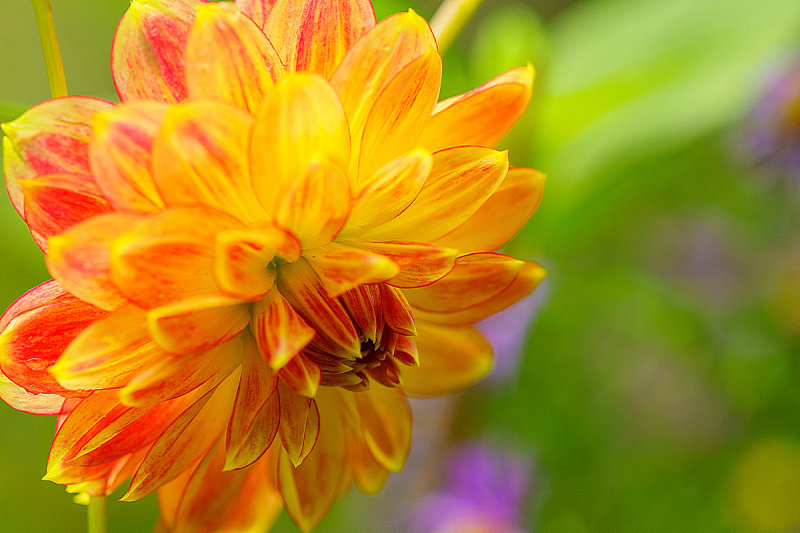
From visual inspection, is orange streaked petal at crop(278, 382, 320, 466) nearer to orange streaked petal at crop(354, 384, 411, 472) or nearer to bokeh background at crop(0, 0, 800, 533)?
orange streaked petal at crop(354, 384, 411, 472)

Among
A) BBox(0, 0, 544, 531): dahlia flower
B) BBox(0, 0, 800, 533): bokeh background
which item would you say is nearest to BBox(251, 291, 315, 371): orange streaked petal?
BBox(0, 0, 544, 531): dahlia flower

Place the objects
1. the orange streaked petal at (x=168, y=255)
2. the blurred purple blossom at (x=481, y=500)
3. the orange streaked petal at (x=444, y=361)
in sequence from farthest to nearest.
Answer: the blurred purple blossom at (x=481, y=500)
the orange streaked petal at (x=444, y=361)
the orange streaked petal at (x=168, y=255)

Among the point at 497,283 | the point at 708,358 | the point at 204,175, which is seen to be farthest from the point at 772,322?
the point at 204,175

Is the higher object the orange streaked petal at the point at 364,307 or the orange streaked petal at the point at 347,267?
the orange streaked petal at the point at 347,267

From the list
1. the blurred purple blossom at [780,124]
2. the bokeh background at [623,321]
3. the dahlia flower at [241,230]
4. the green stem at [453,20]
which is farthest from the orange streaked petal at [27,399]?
the blurred purple blossom at [780,124]

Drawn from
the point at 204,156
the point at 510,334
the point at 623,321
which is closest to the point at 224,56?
the point at 204,156

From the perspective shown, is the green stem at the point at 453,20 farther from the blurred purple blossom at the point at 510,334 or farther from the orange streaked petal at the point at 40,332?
the blurred purple blossom at the point at 510,334

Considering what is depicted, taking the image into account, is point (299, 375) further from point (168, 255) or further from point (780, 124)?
point (780, 124)
